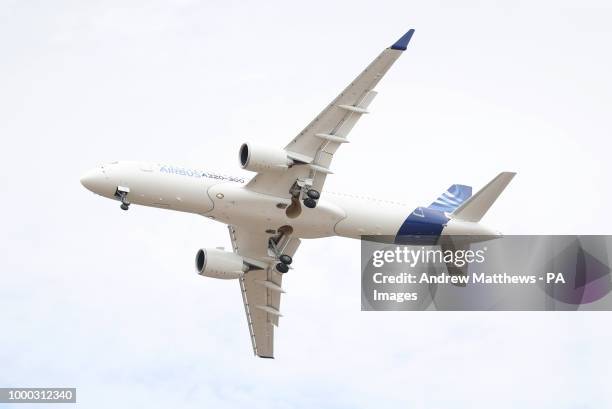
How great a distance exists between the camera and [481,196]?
73.5 metres

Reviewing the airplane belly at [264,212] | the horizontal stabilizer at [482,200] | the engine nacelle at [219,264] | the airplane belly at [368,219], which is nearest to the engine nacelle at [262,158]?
the airplane belly at [264,212]

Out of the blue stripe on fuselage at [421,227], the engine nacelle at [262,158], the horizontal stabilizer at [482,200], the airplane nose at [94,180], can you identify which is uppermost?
the engine nacelle at [262,158]

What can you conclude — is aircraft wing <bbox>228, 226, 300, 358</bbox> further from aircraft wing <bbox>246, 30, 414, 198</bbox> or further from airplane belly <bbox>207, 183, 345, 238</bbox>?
aircraft wing <bbox>246, 30, 414, 198</bbox>

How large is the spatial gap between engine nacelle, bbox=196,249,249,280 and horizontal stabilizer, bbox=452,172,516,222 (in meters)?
13.5

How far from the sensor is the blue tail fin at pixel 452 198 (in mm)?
77062

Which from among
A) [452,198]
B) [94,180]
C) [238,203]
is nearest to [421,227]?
[452,198]

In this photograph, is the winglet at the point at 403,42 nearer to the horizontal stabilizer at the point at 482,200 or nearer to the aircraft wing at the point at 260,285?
the horizontal stabilizer at the point at 482,200

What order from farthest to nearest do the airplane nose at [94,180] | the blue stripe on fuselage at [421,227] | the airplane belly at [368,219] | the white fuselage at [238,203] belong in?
1. the blue stripe on fuselage at [421,227]
2. the airplane belly at [368,219]
3. the white fuselage at [238,203]
4. the airplane nose at [94,180]

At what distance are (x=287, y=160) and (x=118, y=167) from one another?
925 cm

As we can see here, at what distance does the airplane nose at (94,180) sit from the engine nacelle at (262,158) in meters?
7.63

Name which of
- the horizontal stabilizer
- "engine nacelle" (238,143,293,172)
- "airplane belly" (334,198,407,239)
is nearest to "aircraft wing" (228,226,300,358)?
"airplane belly" (334,198,407,239)

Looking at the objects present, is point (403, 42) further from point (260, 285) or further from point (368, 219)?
point (260, 285)

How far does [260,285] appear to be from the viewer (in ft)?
266

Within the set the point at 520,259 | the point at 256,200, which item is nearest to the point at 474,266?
the point at 520,259
